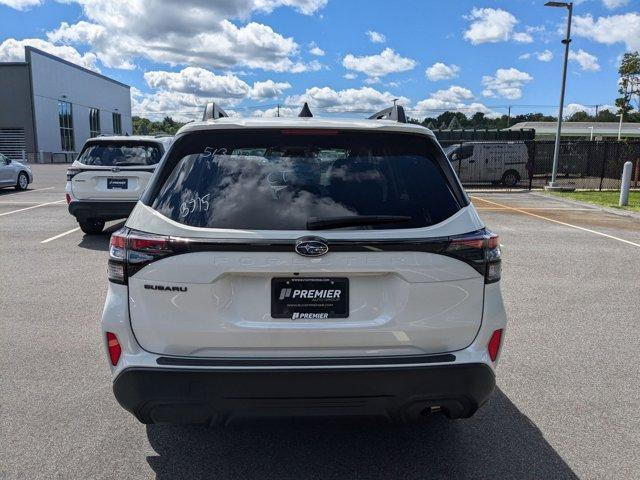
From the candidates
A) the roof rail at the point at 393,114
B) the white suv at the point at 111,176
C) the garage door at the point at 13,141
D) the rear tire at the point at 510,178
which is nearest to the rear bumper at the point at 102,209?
the white suv at the point at 111,176

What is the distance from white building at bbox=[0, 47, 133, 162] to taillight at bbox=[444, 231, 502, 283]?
53499 mm

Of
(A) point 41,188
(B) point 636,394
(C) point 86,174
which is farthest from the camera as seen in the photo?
(A) point 41,188

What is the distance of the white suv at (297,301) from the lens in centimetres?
249

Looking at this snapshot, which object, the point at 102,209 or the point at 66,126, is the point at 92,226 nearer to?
the point at 102,209

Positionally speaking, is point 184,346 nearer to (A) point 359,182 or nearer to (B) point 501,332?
(A) point 359,182

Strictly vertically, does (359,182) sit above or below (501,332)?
above

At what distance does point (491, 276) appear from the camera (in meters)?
2.70

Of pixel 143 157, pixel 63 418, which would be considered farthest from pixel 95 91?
pixel 63 418

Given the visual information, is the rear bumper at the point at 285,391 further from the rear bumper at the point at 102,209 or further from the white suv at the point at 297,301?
the rear bumper at the point at 102,209

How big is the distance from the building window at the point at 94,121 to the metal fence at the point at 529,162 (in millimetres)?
50641

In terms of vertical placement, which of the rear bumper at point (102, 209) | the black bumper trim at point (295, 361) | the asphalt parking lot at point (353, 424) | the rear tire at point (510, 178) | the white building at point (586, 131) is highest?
the white building at point (586, 131)

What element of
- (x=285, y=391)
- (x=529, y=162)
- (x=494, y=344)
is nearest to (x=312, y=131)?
(x=285, y=391)

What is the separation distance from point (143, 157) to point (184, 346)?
26.8 ft

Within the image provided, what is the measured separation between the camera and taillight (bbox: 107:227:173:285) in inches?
99.6
